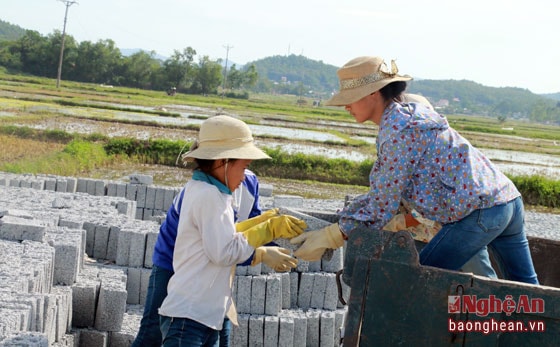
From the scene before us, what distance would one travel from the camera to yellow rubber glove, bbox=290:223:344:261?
11.6 ft

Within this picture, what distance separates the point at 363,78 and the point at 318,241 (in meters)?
0.80

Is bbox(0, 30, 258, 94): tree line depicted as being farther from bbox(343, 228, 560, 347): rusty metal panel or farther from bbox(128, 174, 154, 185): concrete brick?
bbox(343, 228, 560, 347): rusty metal panel

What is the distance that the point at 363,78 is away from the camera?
11.8ft

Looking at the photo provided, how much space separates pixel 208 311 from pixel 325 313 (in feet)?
10.3

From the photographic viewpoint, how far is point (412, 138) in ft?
10.9

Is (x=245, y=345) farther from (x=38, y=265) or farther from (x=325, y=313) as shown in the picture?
(x=38, y=265)

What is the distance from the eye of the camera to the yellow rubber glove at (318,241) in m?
3.53

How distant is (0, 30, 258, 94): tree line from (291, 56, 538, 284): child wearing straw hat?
5877 cm

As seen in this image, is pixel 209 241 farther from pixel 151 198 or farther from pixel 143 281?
pixel 151 198

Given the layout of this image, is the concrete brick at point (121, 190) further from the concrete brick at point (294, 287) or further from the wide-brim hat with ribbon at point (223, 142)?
the wide-brim hat with ribbon at point (223, 142)

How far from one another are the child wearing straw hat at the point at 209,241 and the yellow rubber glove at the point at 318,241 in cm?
19

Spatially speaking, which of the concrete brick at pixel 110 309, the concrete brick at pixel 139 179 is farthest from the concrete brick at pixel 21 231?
the concrete brick at pixel 139 179

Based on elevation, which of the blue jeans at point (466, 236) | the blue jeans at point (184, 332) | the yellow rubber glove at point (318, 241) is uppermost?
the blue jeans at point (466, 236)

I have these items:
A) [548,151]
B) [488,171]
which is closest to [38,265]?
[488,171]
